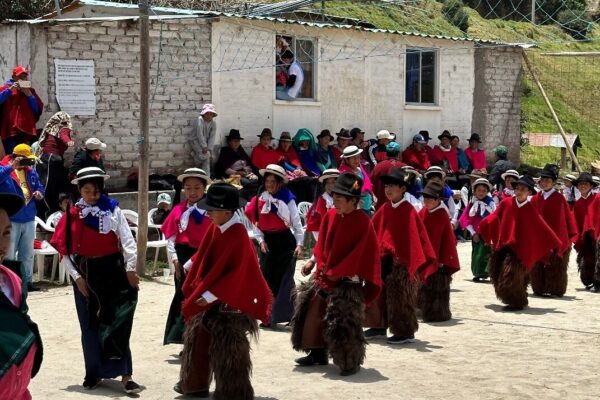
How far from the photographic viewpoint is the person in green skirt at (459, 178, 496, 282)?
1448 centimetres

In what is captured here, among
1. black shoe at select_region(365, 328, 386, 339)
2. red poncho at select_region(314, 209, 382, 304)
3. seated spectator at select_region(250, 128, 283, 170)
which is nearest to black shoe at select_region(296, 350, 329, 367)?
red poncho at select_region(314, 209, 382, 304)

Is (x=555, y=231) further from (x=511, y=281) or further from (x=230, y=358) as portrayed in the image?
(x=230, y=358)

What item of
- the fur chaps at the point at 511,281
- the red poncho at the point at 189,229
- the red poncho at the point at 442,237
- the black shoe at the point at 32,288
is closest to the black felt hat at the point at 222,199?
the red poncho at the point at 189,229

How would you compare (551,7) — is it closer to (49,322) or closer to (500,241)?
(500,241)

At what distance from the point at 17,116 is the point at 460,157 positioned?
10118 millimetres

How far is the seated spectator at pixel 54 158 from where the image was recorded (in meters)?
14.1

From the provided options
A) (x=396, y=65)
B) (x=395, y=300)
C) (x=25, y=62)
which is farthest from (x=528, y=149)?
(x=395, y=300)

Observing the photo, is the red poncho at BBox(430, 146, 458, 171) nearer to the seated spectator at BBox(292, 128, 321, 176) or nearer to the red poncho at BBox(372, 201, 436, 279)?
the seated spectator at BBox(292, 128, 321, 176)

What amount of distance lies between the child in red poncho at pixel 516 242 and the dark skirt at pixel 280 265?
263 cm

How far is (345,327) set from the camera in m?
8.48

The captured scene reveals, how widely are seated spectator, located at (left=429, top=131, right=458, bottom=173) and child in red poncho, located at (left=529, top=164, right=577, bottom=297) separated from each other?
699 cm

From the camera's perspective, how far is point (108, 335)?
7891mm

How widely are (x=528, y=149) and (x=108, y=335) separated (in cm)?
2228

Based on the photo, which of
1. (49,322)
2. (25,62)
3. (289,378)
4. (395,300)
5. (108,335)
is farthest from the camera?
(25,62)
